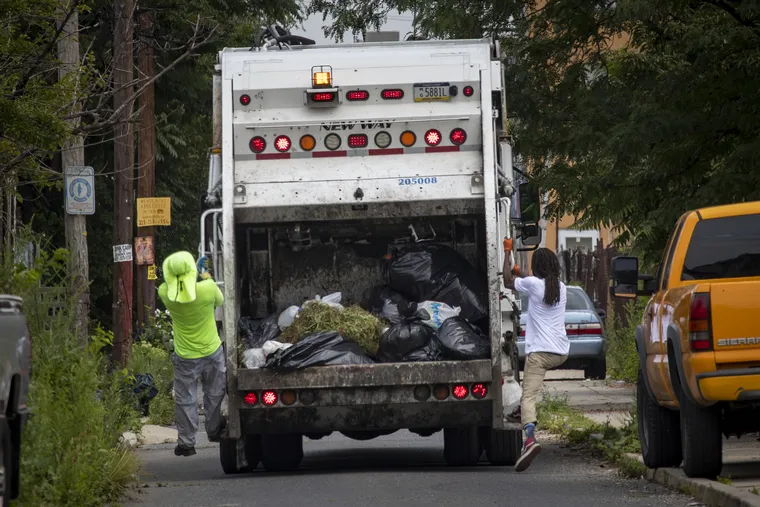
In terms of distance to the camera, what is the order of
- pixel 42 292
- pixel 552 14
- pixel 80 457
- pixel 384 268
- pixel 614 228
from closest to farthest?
pixel 80 457 → pixel 42 292 → pixel 384 268 → pixel 552 14 → pixel 614 228

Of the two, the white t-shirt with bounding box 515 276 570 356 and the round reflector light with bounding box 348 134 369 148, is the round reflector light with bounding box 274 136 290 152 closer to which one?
the round reflector light with bounding box 348 134 369 148

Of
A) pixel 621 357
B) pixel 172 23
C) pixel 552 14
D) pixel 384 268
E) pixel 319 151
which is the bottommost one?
pixel 621 357

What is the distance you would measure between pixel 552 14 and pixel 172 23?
34.5 feet

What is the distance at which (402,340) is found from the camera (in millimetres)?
10938

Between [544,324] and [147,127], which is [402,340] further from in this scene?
[147,127]

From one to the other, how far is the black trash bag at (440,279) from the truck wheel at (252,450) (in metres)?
1.63

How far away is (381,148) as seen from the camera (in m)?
11.1

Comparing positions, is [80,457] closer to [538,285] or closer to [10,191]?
[538,285]

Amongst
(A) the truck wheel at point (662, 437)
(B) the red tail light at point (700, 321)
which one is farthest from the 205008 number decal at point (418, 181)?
(B) the red tail light at point (700, 321)

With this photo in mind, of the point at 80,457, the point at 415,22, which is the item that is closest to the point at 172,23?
the point at 415,22

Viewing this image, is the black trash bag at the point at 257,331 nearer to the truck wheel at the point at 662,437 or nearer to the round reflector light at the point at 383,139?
the round reflector light at the point at 383,139

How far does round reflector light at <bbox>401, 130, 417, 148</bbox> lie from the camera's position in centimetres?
1107

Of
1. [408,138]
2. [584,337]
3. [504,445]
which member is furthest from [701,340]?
[584,337]

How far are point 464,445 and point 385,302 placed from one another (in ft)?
4.38
